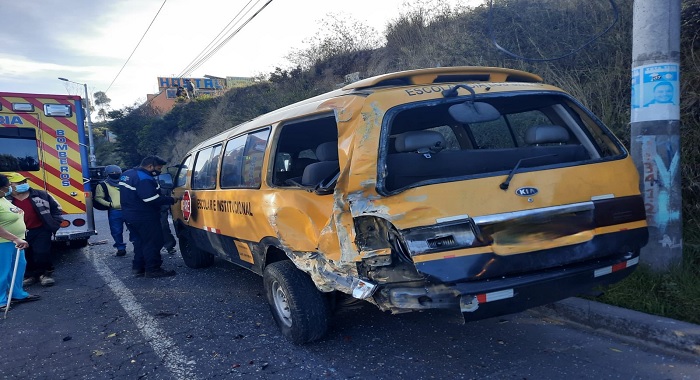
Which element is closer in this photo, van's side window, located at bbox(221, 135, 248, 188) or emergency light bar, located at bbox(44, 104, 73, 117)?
van's side window, located at bbox(221, 135, 248, 188)

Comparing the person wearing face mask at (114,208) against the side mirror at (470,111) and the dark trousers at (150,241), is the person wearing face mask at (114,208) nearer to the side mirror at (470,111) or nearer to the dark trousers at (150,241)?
the dark trousers at (150,241)

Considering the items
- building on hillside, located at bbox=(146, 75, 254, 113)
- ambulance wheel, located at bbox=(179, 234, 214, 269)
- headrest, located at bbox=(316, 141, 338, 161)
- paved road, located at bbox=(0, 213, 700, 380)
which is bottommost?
paved road, located at bbox=(0, 213, 700, 380)

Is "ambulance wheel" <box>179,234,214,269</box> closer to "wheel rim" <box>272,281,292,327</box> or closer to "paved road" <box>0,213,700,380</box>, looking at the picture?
"paved road" <box>0,213,700,380</box>

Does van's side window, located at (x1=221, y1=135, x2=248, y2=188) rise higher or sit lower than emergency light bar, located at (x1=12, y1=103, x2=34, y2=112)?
lower

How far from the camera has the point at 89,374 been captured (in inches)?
146

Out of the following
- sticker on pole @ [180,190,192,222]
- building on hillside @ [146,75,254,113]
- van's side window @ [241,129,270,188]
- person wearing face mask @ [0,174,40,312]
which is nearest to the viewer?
van's side window @ [241,129,270,188]

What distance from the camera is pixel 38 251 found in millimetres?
6672

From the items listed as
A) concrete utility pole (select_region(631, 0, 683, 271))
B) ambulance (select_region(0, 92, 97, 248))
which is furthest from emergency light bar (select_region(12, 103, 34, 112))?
concrete utility pole (select_region(631, 0, 683, 271))

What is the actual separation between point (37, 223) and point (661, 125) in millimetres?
7162

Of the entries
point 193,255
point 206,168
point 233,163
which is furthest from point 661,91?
point 193,255

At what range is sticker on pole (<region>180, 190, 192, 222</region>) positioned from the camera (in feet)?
21.0

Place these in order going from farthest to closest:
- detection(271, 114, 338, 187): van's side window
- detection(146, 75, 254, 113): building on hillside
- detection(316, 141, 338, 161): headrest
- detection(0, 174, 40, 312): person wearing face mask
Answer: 1. detection(146, 75, 254, 113): building on hillside
2. detection(0, 174, 40, 312): person wearing face mask
3. detection(271, 114, 338, 187): van's side window
4. detection(316, 141, 338, 161): headrest

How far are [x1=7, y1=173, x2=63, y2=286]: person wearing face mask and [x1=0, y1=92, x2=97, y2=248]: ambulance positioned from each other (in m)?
1.09

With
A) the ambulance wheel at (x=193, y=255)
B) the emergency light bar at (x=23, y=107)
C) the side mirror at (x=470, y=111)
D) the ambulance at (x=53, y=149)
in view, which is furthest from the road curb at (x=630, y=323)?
the emergency light bar at (x=23, y=107)
